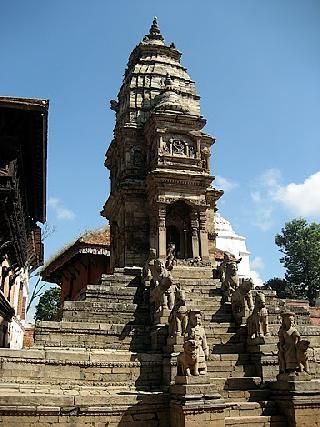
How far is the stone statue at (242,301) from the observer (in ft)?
51.1

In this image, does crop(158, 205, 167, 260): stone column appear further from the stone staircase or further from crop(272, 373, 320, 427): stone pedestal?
crop(272, 373, 320, 427): stone pedestal

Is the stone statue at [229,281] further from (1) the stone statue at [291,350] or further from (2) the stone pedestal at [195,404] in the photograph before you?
(2) the stone pedestal at [195,404]

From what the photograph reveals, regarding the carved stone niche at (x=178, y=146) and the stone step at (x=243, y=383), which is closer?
the stone step at (x=243, y=383)

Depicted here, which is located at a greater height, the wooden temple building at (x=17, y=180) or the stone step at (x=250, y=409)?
the wooden temple building at (x=17, y=180)

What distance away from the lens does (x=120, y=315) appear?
15.9m

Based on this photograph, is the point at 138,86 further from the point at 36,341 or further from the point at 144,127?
the point at 36,341

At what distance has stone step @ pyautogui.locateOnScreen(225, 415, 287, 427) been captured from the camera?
10656 millimetres

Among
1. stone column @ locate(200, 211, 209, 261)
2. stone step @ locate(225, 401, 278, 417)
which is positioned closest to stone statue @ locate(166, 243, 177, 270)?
stone column @ locate(200, 211, 209, 261)

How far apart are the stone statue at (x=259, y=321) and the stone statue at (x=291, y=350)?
2.08 m

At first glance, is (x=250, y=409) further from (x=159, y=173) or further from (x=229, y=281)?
(x=159, y=173)

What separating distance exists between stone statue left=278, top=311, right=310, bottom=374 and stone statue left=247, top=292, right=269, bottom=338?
2.08 meters

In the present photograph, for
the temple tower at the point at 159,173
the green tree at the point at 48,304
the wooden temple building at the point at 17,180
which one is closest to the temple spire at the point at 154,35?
the temple tower at the point at 159,173

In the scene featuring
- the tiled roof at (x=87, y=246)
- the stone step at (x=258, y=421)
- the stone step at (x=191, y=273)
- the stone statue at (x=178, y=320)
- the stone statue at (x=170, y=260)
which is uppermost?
the tiled roof at (x=87, y=246)

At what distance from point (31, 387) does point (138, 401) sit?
273cm
